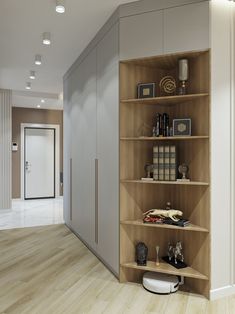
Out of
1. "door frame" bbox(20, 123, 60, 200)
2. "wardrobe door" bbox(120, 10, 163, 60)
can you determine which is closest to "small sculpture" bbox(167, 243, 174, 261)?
"wardrobe door" bbox(120, 10, 163, 60)

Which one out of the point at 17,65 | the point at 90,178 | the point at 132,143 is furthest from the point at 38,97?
the point at 132,143

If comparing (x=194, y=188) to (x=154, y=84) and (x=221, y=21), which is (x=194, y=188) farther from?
(x=221, y=21)

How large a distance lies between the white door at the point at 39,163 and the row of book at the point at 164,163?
5925 mm

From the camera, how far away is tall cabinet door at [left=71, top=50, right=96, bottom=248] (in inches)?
147

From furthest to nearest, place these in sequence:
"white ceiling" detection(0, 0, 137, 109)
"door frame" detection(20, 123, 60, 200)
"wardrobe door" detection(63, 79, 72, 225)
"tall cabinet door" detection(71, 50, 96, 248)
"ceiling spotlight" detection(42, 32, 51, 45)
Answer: "door frame" detection(20, 123, 60, 200), "wardrobe door" detection(63, 79, 72, 225), "tall cabinet door" detection(71, 50, 96, 248), "ceiling spotlight" detection(42, 32, 51, 45), "white ceiling" detection(0, 0, 137, 109)

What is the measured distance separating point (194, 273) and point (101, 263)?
1210 mm

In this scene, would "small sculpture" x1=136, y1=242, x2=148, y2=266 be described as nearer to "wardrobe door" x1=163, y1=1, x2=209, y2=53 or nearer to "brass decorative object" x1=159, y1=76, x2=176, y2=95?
"brass decorative object" x1=159, y1=76, x2=176, y2=95

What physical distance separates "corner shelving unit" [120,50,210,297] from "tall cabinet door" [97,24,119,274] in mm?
114

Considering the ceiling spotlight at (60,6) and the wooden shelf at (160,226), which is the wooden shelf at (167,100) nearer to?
the ceiling spotlight at (60,6)

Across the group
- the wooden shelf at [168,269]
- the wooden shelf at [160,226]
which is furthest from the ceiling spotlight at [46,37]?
the wooden shelf at [168,269]

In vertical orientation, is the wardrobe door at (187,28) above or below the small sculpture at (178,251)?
above

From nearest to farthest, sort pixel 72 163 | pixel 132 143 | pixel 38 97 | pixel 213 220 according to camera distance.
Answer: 1. pixel 213 220
2. pixel 132 143
3. pixel 72 163
4. pixel 38 97

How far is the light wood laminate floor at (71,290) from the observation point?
7.97 feet

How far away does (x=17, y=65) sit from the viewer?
4.76 m
